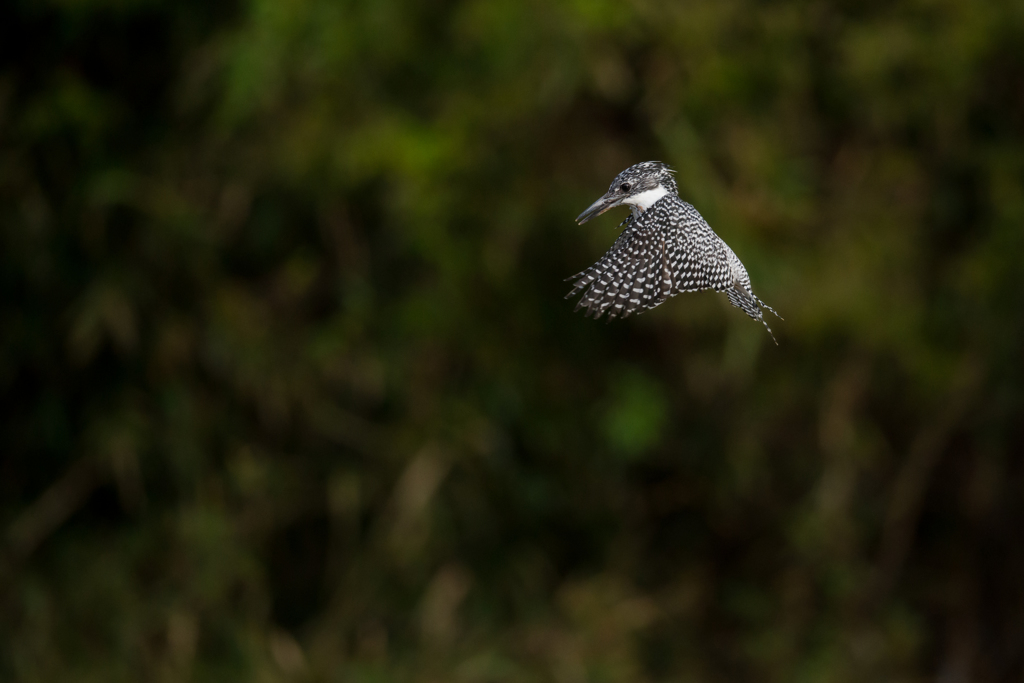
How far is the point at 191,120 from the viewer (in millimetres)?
4793

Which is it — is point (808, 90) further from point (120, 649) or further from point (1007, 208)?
point (120, 649)

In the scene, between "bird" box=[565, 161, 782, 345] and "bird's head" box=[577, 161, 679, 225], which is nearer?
"bird" box=[565, 161, 782, 345]

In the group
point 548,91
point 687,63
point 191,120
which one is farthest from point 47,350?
point 687,63

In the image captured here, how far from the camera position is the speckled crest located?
1040mm

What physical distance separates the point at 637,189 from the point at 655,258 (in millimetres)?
114

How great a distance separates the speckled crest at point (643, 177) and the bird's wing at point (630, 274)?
5 cm

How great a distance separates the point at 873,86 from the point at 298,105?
2198mm

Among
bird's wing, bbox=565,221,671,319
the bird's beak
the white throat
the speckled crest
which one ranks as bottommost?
bird's wing, bbox=565,221,671,319

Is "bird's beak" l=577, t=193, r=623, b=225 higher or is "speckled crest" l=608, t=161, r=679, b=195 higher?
"speckled crest" l=608, t=161, r=679, b=195

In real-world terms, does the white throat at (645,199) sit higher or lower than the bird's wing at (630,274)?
higher

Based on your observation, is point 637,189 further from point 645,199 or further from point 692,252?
point 692,252

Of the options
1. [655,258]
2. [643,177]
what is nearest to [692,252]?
[655,258]

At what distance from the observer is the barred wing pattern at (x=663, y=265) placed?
34.9 inches

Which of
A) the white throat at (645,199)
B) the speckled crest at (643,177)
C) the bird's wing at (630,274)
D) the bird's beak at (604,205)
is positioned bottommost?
the bird's wing at (630,274)
